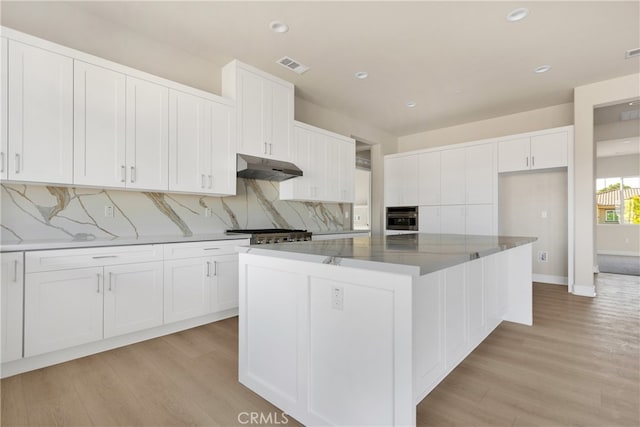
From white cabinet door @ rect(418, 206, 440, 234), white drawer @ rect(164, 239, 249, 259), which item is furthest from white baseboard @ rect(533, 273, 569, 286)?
white drawer @ rect(164, 239, 249, 259)

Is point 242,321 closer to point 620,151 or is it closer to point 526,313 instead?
point 526,313

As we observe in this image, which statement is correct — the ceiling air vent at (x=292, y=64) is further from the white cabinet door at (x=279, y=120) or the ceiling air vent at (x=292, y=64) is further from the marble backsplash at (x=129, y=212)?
the marble backsplash at (x=129, y=212)

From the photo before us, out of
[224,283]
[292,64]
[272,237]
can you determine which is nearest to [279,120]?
[292,64]

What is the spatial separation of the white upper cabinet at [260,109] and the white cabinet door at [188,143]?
41cm

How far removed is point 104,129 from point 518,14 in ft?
12.1

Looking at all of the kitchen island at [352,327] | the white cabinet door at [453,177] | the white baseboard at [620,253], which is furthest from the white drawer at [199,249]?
the white baseboard at [620,253]

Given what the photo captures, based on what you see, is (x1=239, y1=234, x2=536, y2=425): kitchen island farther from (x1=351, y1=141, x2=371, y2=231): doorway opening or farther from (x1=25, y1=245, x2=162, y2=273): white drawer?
(x1=351, y1=141, x2=371, y2=231): doorway opening

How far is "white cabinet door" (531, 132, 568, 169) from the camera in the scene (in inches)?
169

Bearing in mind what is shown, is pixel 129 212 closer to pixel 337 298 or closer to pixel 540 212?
pixel 337 298

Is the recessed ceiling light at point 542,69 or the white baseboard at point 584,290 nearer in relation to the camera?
the recessed ceiling light at point 542,69

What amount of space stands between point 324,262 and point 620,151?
33.5ft

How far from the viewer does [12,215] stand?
2.30 m

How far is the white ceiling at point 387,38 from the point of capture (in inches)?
101

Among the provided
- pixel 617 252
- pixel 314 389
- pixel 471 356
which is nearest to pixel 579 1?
pixel 471 356
